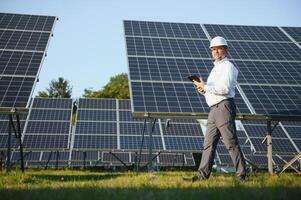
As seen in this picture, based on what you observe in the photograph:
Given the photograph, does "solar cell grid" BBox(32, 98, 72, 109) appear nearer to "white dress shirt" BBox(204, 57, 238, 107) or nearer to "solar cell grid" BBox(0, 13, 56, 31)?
"solar cell grid" BBox(0, 13, 56, 31)

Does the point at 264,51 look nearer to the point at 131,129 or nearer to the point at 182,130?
the point at 182,130

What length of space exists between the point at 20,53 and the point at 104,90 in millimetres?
51354

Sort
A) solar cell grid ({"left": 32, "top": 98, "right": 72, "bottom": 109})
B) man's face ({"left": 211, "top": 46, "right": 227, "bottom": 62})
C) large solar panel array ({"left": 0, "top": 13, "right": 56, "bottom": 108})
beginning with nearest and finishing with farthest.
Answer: man's face ({"left": 211, "top": 46, "right": 227, "bottom": 62})
large solar panel array ({"left": 0, "top": 13, "right": 56, "bottom": 108})
solar cell grid ({"left": 32, "top": 98, "right": 72, "bottom": 109})

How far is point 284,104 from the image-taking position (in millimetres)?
10875

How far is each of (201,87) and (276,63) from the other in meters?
7.50

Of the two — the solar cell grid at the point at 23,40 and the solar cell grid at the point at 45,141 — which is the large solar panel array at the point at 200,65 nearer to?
the solar cell grid at the point at 23,40

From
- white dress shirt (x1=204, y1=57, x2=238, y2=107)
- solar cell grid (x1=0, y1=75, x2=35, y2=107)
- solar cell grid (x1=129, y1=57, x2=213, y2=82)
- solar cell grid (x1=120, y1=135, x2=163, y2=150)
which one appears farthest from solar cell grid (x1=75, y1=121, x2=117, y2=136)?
white dress shirt (x1=204, y1=57, x2=238, y2=107)

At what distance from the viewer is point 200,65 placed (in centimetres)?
1259

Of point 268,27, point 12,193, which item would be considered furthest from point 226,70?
point 268,27

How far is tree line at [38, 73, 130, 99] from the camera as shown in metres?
60.8

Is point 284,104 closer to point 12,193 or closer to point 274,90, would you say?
point 274,90

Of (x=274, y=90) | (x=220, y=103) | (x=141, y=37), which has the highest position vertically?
(x=141, y=37)

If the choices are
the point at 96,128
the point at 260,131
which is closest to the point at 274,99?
the point at 260,131

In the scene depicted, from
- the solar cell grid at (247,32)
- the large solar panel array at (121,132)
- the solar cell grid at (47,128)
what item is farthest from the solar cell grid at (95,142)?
the solar cell grid at (247,32)
